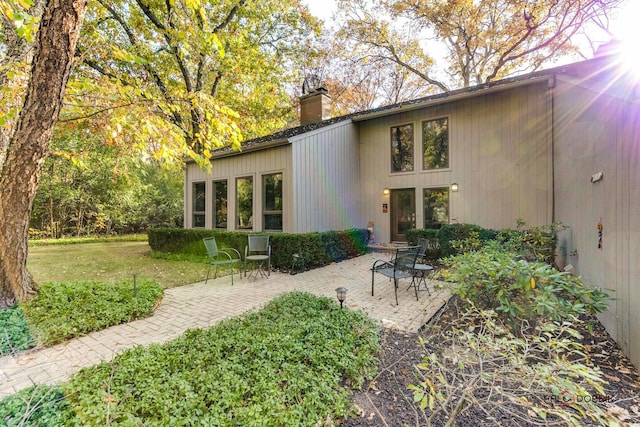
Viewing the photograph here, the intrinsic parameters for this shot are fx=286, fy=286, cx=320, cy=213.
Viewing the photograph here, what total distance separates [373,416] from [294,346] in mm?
955

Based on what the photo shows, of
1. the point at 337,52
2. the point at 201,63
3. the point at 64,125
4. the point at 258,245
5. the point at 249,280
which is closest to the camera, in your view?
the point at 64,125

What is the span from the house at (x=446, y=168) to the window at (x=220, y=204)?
0.15 ft

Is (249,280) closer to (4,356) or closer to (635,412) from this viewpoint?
(4,356)

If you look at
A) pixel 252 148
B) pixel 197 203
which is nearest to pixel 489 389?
pixel 252 148

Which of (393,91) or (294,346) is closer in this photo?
(294,346)

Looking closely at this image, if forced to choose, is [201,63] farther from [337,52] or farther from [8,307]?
[8,307]

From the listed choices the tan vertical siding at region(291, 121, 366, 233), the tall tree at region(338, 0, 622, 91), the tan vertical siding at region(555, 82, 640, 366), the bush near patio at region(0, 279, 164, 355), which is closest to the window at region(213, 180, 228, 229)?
the tan vertical siding at region(291, 121, 366, 233)

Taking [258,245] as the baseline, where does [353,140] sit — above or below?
above

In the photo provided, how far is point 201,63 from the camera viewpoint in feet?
47.4

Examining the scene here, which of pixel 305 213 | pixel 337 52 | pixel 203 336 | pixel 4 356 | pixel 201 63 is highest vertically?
pixel 337 52

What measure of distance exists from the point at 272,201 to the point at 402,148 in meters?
5.25

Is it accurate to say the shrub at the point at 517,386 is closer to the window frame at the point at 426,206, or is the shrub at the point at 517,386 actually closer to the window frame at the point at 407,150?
the window frame at the point at 426,206

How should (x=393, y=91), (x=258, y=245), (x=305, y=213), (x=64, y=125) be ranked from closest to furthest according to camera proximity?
(x=64, y=125)
(x=258, y=245)
(x=305, y=213)
(x=393, y=91)

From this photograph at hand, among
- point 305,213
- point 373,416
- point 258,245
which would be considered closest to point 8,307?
point 258,245
